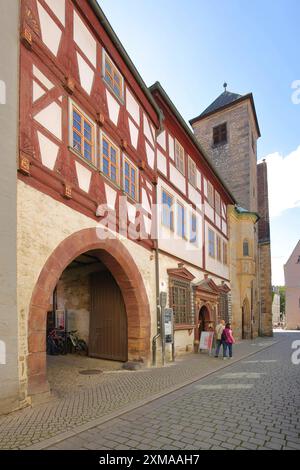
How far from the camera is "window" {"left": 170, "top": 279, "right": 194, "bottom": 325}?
46.9 ft

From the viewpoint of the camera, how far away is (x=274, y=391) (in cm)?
796

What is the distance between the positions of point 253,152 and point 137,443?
1247 inches

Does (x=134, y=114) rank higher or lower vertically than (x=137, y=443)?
higher

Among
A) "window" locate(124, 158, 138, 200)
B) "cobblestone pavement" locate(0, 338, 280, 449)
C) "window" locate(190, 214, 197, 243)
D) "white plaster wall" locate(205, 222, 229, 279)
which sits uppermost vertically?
"window" locate(124, 158, 138, 200)

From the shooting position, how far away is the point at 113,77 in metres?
11.0

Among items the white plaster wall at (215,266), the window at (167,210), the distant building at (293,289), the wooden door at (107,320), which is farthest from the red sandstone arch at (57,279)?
the distant building at (293,289)

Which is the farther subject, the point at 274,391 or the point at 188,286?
the point at 188,286

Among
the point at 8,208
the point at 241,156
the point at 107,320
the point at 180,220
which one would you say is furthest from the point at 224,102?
the point at 8,208

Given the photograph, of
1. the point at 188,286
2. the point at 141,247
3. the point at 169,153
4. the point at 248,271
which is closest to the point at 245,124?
the point at 248,271

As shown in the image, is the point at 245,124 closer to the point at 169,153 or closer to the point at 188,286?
the point at 169,153

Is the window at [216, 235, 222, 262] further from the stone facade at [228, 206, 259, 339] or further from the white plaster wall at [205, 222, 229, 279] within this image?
the stone facade at [228, 206, 259, 339]

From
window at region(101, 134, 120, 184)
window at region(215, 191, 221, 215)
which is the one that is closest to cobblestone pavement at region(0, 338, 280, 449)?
window at region(101, 134, 120, 184)

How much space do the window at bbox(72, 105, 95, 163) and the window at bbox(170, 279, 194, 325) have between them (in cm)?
669
